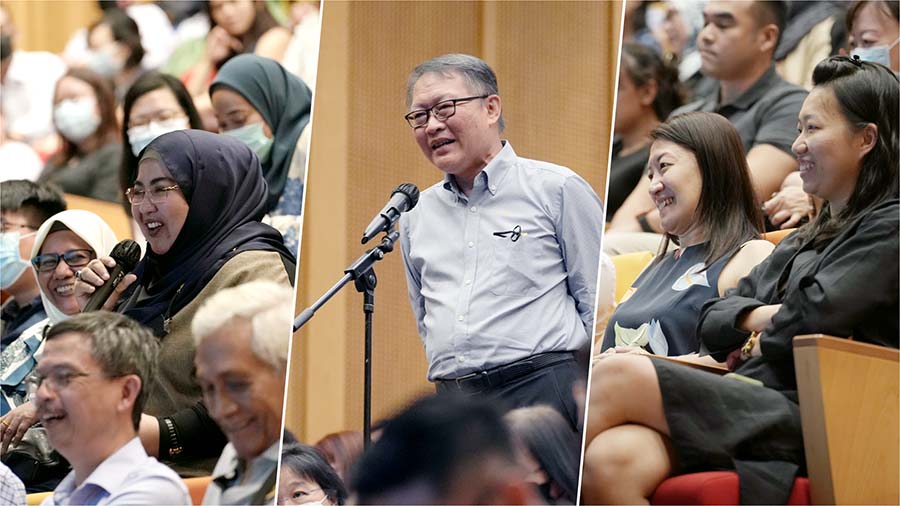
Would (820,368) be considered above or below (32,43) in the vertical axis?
below

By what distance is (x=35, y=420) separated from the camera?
4117mm

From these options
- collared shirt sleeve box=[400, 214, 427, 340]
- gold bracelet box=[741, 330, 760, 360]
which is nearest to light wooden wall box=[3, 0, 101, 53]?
collared shirt sleeve box=[400, 214, 427, 340]

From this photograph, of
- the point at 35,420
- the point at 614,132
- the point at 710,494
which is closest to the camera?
the point at 710,494

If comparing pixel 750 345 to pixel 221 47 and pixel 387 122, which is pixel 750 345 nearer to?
pixel 387 122

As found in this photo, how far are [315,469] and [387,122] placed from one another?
39.8 inches

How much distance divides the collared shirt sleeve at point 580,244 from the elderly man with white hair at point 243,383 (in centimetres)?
75

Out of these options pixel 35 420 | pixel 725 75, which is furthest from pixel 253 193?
pixel 725 75

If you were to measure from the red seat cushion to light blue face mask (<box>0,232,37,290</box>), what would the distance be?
1.99 meters

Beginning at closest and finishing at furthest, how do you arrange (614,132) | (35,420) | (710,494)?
(710,494), (35,420), (614,132)

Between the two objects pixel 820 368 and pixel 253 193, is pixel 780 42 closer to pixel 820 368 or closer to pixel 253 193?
pixel 820 368

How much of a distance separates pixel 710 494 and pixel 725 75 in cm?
131

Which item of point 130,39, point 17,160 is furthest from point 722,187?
point 17,160

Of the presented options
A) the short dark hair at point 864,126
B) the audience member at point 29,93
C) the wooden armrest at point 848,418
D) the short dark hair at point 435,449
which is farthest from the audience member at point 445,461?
the audience member at point 29,93

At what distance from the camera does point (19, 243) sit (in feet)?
14.7
